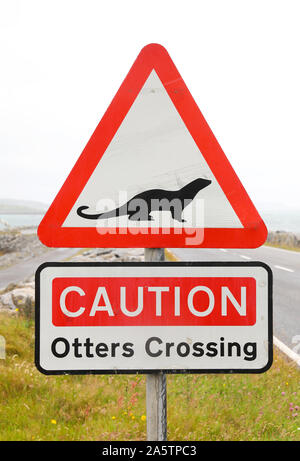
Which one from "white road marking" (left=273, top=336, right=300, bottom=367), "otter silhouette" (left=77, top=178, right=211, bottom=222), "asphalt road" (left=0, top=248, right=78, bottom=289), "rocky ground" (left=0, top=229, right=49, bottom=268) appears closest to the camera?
"otter silhouette" (left=77, top=178, right=211, bottom=222)

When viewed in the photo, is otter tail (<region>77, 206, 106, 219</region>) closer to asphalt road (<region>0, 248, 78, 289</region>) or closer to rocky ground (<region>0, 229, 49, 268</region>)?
asphalt road (<region>0, 248, 78, 289</region>)

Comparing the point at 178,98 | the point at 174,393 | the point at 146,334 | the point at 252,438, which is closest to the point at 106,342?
the point at 146,334

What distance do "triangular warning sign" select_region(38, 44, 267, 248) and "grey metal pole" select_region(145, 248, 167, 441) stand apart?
0.19ft

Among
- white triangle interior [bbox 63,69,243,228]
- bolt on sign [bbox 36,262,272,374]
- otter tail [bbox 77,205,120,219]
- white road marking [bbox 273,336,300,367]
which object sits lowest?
white road marking [bbox 273,336,300,367]

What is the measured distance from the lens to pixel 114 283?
139 centimetres

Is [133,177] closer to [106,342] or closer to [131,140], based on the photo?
[131,140]

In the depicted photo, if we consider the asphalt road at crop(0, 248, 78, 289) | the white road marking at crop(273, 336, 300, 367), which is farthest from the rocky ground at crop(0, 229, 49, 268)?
the white road marking at crop(273, 336, 300, 367)

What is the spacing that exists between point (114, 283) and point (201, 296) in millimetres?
359

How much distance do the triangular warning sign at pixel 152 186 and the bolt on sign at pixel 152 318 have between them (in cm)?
12

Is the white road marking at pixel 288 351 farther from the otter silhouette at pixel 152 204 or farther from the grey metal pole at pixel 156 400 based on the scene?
the otter silhouette at pixel 152 204

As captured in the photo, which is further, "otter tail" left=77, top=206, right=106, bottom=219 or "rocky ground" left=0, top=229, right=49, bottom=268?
"rocky ground" left=0, top=229, right=49, bottom=268

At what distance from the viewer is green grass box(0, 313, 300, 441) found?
2.30 metres

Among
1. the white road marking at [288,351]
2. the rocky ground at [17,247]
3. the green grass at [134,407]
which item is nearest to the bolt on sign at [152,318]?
the green grass at [134,407]

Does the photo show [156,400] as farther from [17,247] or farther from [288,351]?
[17,247]
